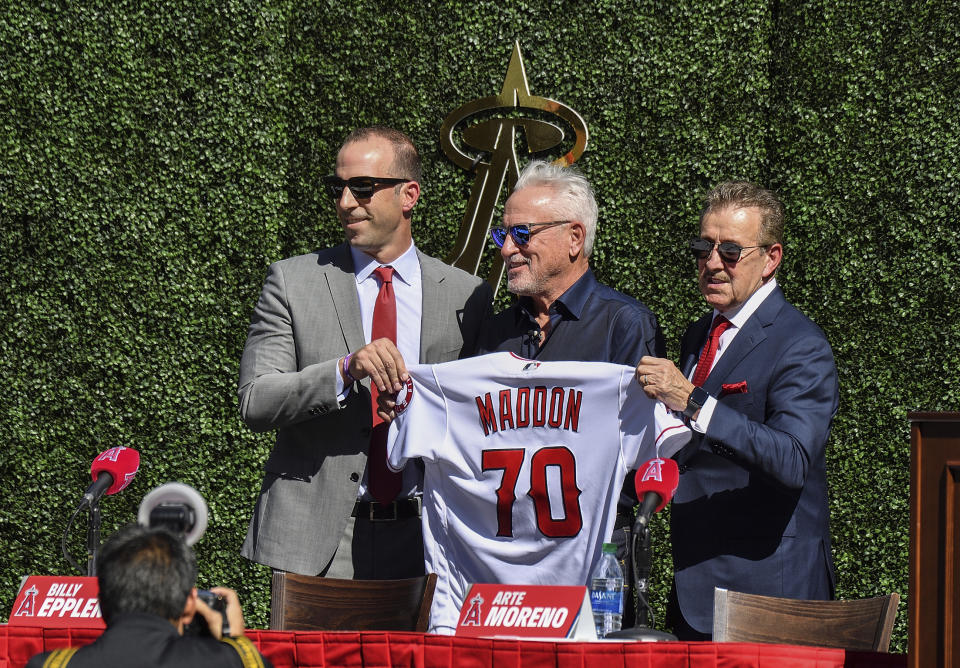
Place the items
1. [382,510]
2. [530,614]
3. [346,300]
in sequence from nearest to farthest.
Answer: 1. [530,614]
2. [382,510]
3. [346,300]

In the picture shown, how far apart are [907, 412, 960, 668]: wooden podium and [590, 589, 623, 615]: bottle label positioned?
817mm

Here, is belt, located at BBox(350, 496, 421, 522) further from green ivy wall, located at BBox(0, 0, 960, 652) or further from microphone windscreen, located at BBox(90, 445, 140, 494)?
green ivy wall, located at BBox(0, 0, 960, 652)

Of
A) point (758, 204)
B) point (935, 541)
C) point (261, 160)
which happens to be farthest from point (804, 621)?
point (261, 160)

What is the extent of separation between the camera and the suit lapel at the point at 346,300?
146 inches

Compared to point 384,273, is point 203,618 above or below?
below

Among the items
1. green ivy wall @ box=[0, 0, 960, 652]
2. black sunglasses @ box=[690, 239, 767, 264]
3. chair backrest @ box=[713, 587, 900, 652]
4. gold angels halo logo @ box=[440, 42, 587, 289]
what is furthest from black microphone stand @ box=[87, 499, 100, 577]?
gold angels halo logo @ box=[440, 42, 587, 289]

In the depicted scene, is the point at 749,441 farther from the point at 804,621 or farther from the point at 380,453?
the point at 380,453

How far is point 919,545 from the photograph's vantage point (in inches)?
94.3

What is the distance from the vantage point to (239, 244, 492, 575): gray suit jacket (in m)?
3.54

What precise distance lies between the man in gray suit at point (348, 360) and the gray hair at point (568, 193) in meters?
0.41

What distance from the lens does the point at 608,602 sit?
9.91 feet

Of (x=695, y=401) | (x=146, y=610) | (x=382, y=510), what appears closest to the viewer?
(x=146, y=610)

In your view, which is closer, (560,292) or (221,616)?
(221,616)

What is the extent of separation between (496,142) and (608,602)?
9.87 ft
